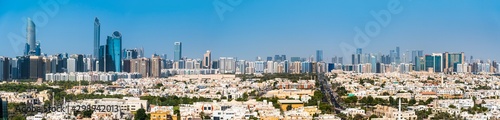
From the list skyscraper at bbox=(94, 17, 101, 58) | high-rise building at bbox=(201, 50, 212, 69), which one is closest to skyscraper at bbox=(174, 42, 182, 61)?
high-rise building at bbox=(201, 50, 212, 69)

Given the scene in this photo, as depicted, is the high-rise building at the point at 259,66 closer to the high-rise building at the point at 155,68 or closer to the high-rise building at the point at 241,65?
the high-rise building at the point at 241,65

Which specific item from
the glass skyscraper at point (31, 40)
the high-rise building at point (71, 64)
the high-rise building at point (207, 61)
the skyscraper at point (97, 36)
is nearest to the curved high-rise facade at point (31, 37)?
the glass skyscraper at point (31, 40)

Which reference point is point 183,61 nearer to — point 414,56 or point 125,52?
point 125,52

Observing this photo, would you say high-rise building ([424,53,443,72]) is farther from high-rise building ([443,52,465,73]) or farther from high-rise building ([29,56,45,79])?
high-rise building ([29,56,45,79])

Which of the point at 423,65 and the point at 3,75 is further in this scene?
the point at 423,65

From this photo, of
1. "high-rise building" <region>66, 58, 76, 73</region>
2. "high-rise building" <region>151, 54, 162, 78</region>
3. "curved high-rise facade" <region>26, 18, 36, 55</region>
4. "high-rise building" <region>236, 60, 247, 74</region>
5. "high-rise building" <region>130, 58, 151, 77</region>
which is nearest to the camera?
"curved high-rise facade" <region>26, 18, 36, 55</region>

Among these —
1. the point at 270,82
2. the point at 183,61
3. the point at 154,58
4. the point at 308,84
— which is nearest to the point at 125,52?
the point at 183,61

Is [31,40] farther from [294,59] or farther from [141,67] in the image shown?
[294,59]
